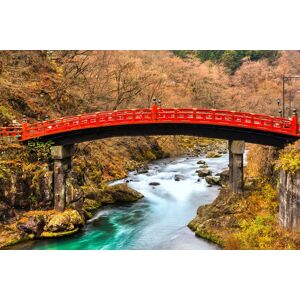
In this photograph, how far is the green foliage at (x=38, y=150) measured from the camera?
23.4m

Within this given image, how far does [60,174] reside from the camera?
23984mm

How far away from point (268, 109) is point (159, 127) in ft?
Answer: 59.0

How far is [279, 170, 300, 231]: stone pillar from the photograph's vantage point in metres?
18.5

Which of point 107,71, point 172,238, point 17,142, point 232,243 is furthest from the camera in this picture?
point 107,71

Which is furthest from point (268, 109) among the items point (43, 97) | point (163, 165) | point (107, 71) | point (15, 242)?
point (15, 242)

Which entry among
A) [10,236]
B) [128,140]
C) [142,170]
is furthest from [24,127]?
[128,140]

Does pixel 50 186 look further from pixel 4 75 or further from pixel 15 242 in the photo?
pixel 4 75

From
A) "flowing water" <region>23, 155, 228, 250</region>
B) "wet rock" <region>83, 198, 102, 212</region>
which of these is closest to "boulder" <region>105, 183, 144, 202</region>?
"flowing water" <region>23, 155, 228, 250</region>

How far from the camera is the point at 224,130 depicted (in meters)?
23.4

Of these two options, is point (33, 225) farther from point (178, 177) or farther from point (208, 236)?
point (178, 177)

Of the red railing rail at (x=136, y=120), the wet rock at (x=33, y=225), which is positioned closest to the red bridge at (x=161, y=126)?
the red railing rail at (x=136, y=120)

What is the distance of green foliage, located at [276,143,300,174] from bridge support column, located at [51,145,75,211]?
11.9 metres

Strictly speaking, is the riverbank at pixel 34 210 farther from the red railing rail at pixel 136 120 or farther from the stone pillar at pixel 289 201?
the stone pillar at pixel 289 201

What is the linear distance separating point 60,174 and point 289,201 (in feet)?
41.4
